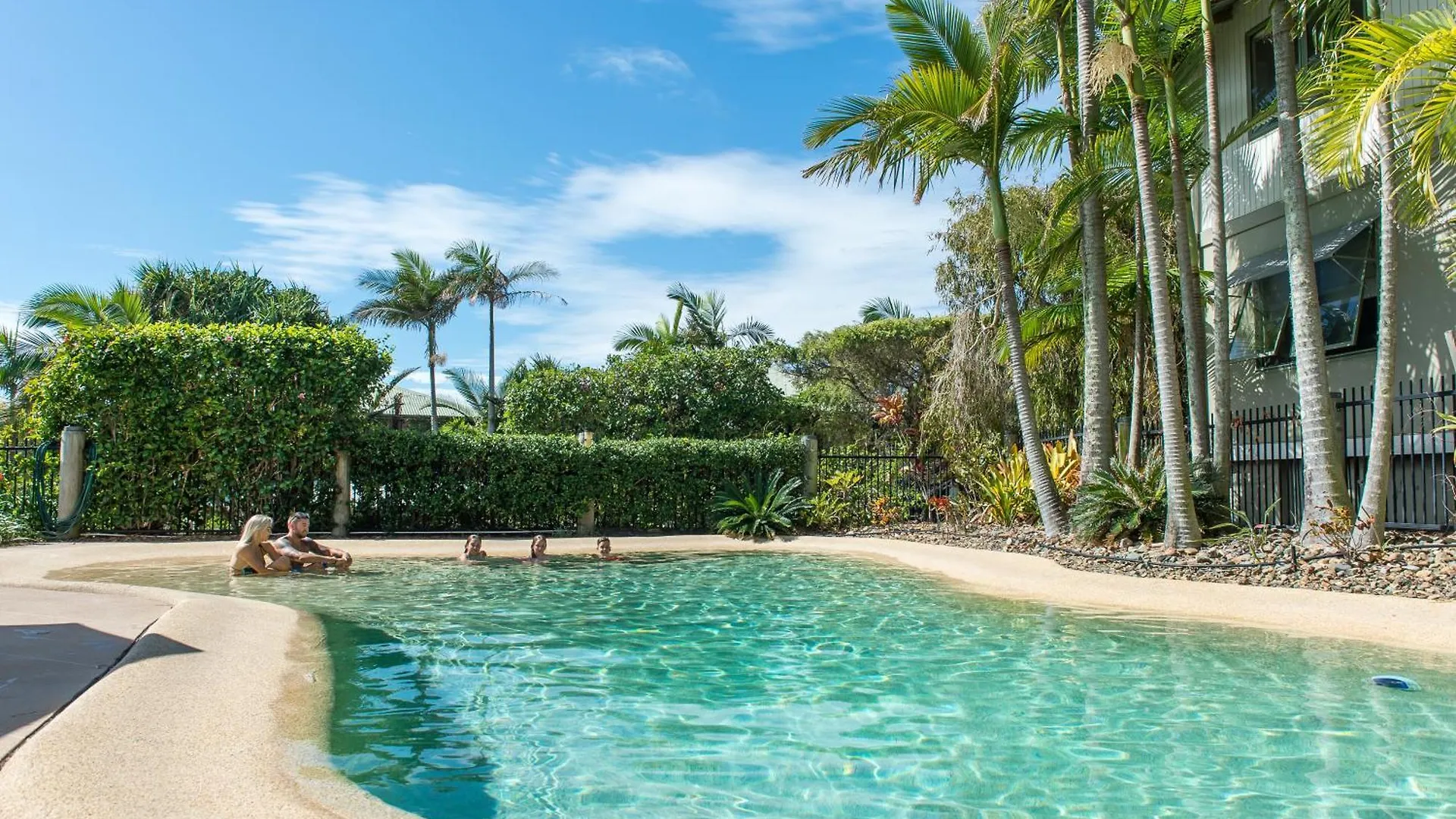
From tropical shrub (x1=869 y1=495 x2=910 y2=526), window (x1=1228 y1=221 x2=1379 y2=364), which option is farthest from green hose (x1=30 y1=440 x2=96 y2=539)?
window (x1=1228 y1=221 x2=1379 y2=364)

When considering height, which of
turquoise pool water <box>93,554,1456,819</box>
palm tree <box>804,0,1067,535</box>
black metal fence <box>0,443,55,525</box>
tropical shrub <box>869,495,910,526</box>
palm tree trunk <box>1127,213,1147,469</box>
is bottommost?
turquoise pool water <box>93,554,1456,819</box>

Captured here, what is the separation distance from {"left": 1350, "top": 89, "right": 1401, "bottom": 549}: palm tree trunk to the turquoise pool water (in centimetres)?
263

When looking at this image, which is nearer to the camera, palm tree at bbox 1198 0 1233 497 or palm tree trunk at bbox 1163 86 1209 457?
palm tree at bbox 1198 0 1233 497

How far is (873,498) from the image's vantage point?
1825 centimetres

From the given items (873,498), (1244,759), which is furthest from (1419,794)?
(873,498)

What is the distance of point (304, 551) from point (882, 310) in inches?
993

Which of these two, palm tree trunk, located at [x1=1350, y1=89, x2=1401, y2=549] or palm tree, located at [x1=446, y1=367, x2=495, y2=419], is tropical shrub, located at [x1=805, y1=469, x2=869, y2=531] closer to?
palm tree trunk, located at [x1=1350, y1=89, x2=1401, y2=549]

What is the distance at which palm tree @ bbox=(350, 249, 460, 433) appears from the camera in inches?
1555

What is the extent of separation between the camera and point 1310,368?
9992mm

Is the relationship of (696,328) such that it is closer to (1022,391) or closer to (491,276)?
(491,276)

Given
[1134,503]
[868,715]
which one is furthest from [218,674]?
[1134,503]

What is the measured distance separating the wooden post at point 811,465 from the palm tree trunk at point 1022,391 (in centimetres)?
526

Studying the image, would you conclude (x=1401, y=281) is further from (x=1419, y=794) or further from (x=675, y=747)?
(x=675, y=747)

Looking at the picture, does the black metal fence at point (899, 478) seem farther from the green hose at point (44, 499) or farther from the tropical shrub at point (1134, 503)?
the green hose at point (44, 499)
